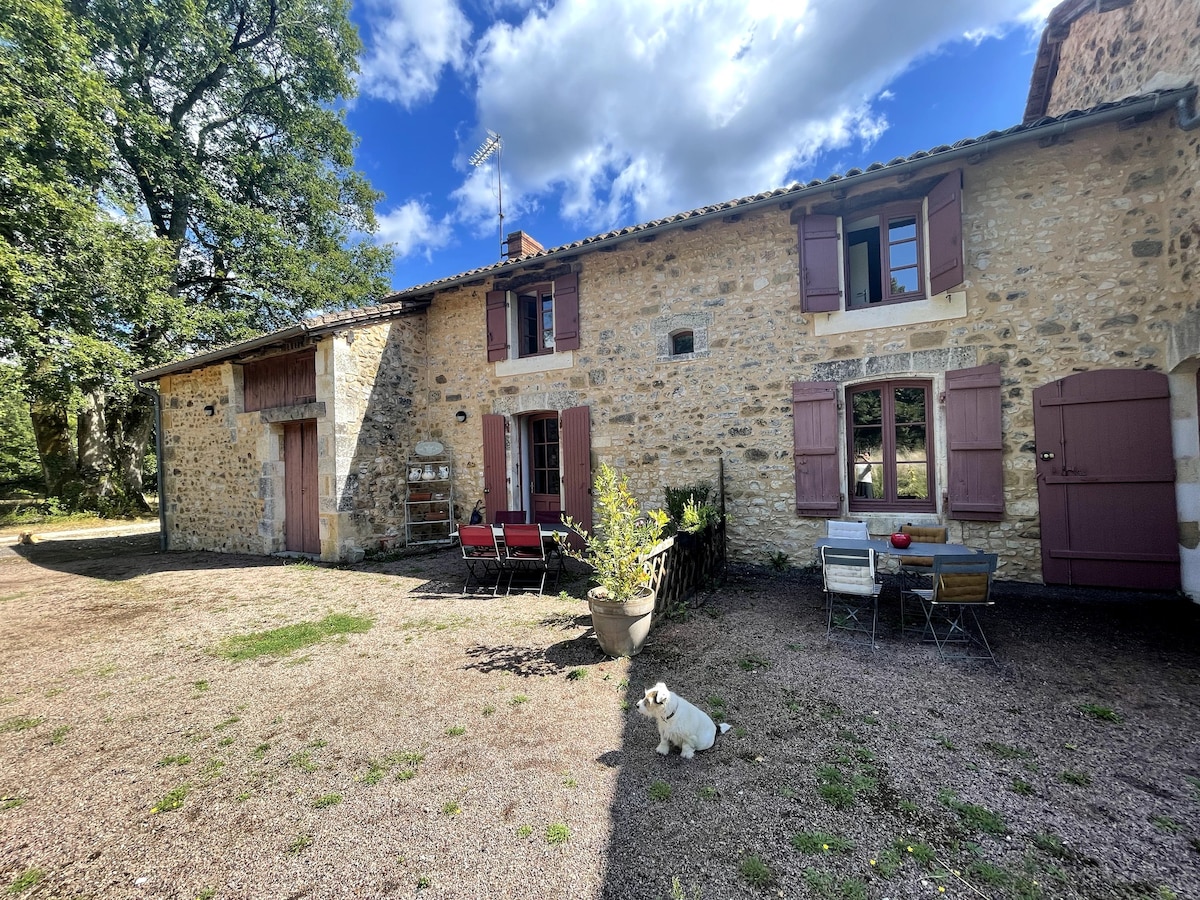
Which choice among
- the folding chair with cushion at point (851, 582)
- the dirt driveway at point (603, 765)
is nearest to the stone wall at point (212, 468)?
the dirt driveway at point (603, 765)

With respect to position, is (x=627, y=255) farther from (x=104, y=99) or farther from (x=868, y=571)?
(x=104, y=99)

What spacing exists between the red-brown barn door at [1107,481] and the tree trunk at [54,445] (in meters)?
21.8

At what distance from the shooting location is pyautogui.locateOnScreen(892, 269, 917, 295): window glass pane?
5527 mm

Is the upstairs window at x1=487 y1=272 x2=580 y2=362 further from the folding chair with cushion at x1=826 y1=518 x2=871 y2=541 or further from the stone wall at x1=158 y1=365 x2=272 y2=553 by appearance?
the folding chair with cushion at x1=826 y1=518 x2=871 y2=541

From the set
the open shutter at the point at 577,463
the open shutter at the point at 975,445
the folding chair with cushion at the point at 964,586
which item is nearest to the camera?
the folding chair with cushion at the point at 964,586

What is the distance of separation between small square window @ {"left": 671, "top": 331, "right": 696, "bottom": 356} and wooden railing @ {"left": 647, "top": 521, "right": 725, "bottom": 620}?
8.13 ft

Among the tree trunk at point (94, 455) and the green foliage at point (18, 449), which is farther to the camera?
the green foliage at point (18, 449)

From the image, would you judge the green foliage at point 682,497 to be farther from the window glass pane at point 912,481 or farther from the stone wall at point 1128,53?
the stone wall at point 1128,53

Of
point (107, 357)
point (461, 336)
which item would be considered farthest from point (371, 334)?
point (107, 357)

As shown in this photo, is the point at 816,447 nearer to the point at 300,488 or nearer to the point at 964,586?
the point at 964,586

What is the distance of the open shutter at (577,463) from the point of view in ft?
23.2

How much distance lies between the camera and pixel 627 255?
691cm

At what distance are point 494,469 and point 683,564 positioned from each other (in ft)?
13.3

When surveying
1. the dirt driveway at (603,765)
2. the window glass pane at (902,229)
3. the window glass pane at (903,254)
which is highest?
the window glass pane at (902,229)
